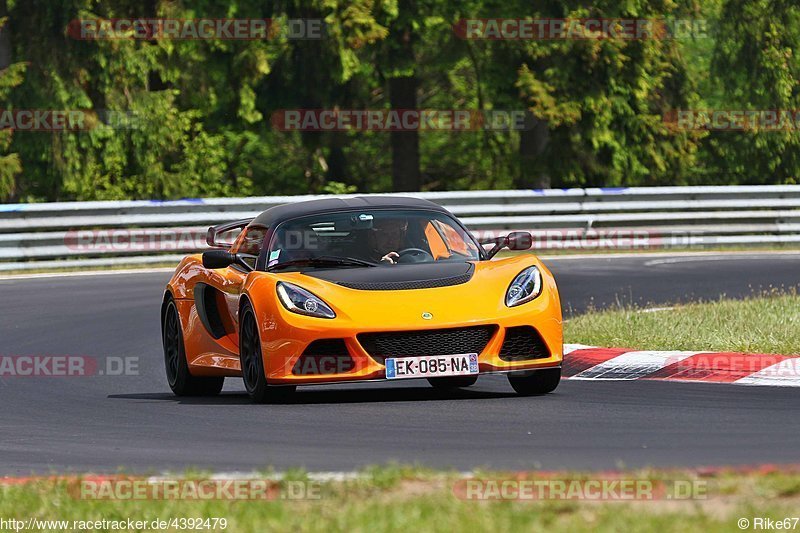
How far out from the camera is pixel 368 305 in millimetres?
10328

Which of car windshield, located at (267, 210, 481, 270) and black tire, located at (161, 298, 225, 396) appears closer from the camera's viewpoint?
car windshield, located at (267, 210, 481, 270)

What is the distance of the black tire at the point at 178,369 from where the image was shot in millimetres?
12250

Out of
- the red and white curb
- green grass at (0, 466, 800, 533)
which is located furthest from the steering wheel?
green grass at (0, 466, 800, 533)

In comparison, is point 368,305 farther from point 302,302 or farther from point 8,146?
point 8,146

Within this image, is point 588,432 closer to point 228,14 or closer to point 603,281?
point 603,281

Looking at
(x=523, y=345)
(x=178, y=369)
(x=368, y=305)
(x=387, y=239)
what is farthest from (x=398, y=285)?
(x=178, y=369)

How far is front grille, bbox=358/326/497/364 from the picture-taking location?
10234mm

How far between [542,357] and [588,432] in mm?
1868

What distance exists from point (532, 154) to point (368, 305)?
2501 centimetres

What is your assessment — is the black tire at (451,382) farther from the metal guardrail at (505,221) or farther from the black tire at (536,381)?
the metal guardrail at (505,221)

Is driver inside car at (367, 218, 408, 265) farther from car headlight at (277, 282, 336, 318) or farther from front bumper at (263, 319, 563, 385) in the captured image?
front bumper at (263, 319, 563, 385)

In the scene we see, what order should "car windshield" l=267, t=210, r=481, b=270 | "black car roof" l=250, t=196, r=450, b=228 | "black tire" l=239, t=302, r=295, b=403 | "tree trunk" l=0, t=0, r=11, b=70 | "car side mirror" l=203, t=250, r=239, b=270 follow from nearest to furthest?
"black tire" l=239, t=302, r=295, b=403, "car windshield" l=267, t=210, r=481, b=270, "car side mirror" l=203, t=250, r=239, b=270, "black car roof" l=250, t=196, r=450, b=228, "tree trunk" l=0, t=0, r=11, b=70

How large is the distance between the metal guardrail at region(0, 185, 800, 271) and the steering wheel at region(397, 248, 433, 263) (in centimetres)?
1279

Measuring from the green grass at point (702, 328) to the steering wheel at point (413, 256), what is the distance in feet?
6.95
